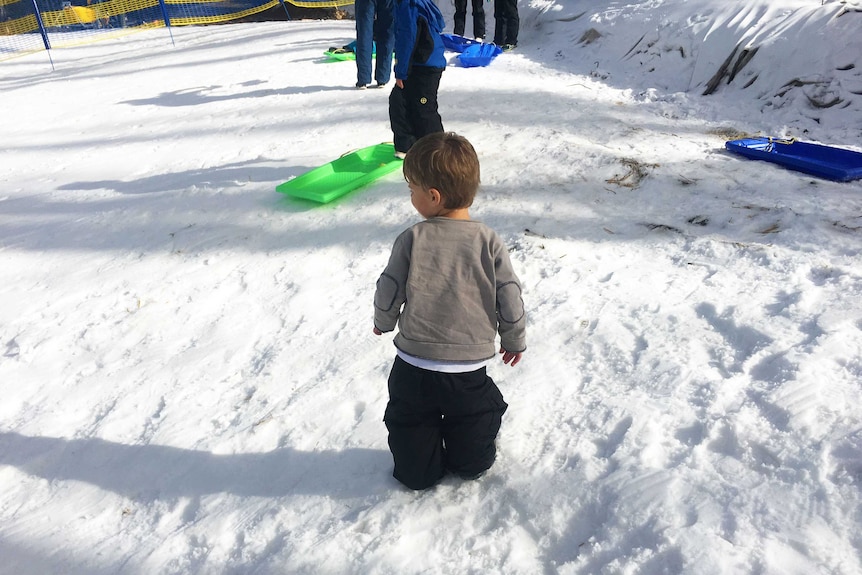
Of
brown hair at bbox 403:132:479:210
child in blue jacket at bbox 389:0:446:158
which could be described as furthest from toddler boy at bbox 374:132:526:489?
child in blue jacket at bbox 389:0:446:158

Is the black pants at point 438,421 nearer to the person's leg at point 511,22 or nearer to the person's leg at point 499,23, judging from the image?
the person's leg at point 511,22

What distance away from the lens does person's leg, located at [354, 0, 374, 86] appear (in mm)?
6746

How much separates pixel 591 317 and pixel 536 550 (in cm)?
129

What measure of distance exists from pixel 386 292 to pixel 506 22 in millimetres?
9083

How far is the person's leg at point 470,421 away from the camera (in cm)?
179

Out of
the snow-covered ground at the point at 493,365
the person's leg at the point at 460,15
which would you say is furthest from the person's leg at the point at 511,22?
the snow-covered ground at the point at 493,365

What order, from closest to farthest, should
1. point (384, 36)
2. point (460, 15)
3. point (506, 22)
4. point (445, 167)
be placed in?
point (445, 167)
point (384, 36)
point (506, 22)
point (460, 15)

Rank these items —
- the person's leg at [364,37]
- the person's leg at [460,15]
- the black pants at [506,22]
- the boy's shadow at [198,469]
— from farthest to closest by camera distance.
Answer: the person's leg at [460,15] → the black pants at [506,22] → the person's leg at [364,37] → the boy's shadow at [198,469]

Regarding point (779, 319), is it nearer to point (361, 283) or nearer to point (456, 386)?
point (456, 386)

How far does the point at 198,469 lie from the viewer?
2.19 meters

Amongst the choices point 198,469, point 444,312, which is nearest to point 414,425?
point 444,312

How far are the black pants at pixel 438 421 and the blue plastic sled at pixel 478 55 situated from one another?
715cm

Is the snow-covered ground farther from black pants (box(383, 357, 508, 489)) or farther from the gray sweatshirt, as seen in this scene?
the gray sweatshirt

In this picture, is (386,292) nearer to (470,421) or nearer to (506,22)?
(470,421)
